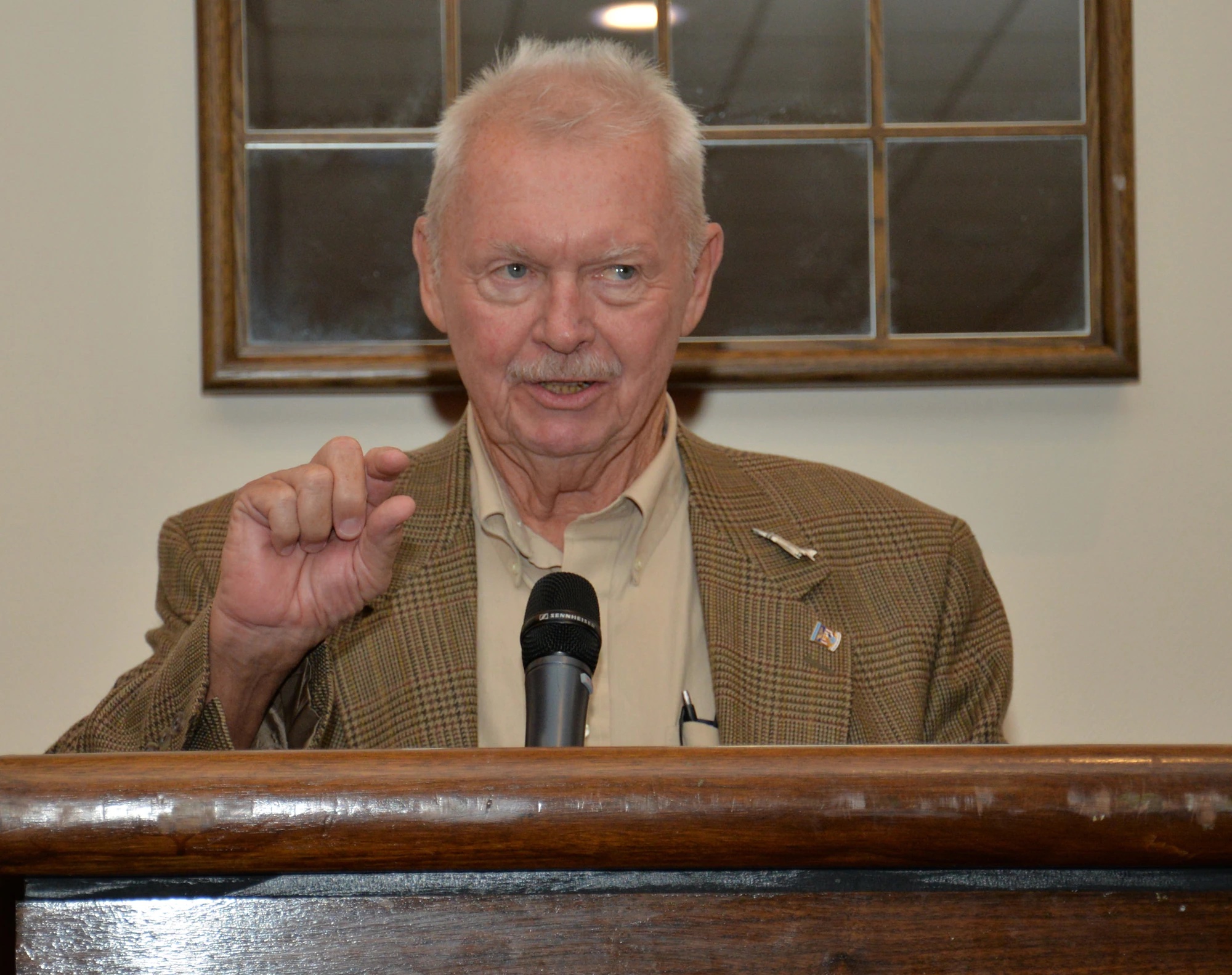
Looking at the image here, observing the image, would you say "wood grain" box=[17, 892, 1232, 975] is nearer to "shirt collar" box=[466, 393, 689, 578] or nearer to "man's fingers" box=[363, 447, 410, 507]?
"man's fingers" box=[363, 447, 410, 507]

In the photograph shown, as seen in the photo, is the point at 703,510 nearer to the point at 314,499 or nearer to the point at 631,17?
A: the point at 314,499

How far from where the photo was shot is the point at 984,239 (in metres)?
2.19

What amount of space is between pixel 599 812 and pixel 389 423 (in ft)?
5.39

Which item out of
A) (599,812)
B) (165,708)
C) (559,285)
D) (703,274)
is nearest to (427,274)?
(559,285)

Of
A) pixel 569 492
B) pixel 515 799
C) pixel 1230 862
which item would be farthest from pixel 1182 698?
pixel 515 799

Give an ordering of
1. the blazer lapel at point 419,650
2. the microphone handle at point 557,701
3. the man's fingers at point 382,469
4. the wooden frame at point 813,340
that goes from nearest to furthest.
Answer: the microphone handle at point 557,701
the man's fingers at point 382,469
the blazer lapel at point 419,650
the wooden frame at point 813,340

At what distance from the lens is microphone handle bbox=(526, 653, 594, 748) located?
0.83 meters

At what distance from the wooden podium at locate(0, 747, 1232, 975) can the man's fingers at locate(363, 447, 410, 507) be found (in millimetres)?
558

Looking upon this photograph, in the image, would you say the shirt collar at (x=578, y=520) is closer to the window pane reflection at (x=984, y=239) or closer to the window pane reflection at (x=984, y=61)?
the window pane reflection at (x=984, y=239)

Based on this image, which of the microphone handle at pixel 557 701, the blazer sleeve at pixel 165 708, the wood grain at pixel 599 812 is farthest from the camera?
the blazer sleeve at pixel 165 708

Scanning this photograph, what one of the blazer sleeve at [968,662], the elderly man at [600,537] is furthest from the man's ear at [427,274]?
the blazer sleeve at [968,662]

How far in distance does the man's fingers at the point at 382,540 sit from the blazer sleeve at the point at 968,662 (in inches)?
29.1

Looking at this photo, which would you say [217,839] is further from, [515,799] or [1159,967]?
Answer: [1159,967]

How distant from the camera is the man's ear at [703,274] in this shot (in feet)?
5.96
